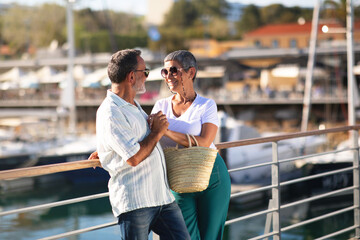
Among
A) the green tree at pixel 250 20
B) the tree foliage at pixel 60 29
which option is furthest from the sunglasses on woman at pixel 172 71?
the green tree at pixel 250 20

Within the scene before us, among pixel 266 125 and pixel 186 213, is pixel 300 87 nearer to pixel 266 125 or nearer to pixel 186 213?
pixel 266 125

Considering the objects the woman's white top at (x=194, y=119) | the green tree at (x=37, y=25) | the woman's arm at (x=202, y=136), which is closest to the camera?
the woman's arm at (x=202, y=136)

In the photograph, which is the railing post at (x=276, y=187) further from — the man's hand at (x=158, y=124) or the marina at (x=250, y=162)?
the man's hand at (x=158, y=124)

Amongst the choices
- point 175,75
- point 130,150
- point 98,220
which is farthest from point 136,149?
point 98,220

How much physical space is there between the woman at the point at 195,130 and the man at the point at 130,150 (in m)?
0.27

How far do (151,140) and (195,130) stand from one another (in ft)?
1.19

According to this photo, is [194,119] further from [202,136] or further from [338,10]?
[338,10]

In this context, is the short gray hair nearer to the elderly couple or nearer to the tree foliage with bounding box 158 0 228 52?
the elderly couple

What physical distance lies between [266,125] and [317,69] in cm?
491

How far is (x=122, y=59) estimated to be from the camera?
2.20 metres

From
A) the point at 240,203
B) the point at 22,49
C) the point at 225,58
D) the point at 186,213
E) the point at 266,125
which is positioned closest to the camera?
the point at 186,213

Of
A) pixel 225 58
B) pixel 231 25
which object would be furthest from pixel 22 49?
pixel 225 58

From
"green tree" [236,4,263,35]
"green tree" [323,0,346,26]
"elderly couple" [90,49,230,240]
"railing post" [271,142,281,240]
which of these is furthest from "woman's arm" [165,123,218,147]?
"green tree" [236,4,263,35]

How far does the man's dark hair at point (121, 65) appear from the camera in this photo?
220 cm
